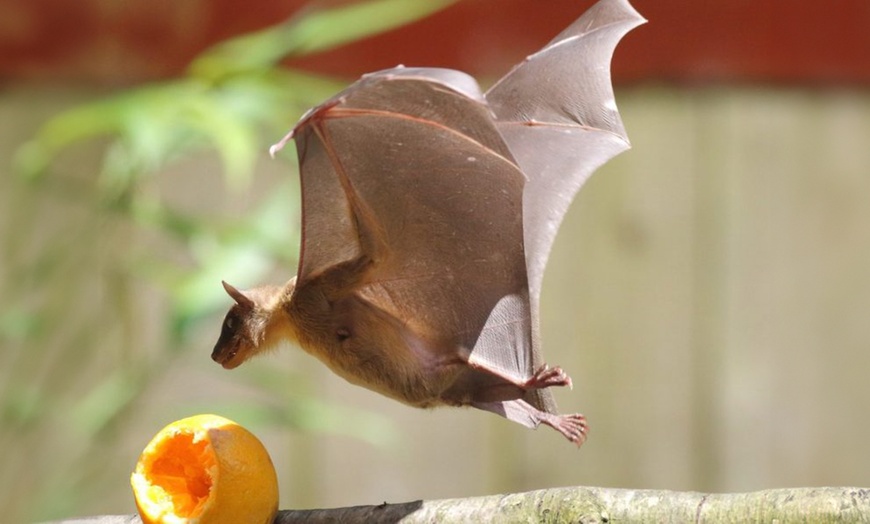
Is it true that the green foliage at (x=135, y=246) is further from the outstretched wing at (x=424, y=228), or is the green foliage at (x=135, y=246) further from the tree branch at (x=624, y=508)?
the tree branch at (x=624, y=508)

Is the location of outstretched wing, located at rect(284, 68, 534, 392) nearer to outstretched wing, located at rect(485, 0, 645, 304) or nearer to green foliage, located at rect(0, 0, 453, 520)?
outstretched wing, located at rect(485, 0, 645, 304)

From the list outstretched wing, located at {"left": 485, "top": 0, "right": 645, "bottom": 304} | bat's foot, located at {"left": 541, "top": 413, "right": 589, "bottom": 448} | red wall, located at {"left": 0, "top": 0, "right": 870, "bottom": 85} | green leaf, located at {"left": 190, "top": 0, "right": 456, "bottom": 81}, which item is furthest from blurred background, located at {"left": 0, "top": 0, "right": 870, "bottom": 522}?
bat's foot, located at {"left": 541, "top": 413, "right": 589, "bottom": 448}

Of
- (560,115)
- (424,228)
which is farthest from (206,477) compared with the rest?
(560,115)

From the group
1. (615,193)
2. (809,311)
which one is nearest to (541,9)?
(615,193)

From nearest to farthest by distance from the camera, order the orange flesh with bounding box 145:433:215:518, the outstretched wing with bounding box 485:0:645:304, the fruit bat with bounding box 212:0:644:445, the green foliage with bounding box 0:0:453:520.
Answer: the orange flesh with bounding box 145:433:215:518
the fruit bat with bounding box 212:0:644:445
the outstretched wing with bounding box 485:0:645:304
the green foliage with bounding box 0:0:453:520

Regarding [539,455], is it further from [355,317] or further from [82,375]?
[355,317]

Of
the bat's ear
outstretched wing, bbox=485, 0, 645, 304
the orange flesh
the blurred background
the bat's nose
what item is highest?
outstretched wing, bbox=485, 0, 645, 304

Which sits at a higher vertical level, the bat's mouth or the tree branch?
the bat's mouth
